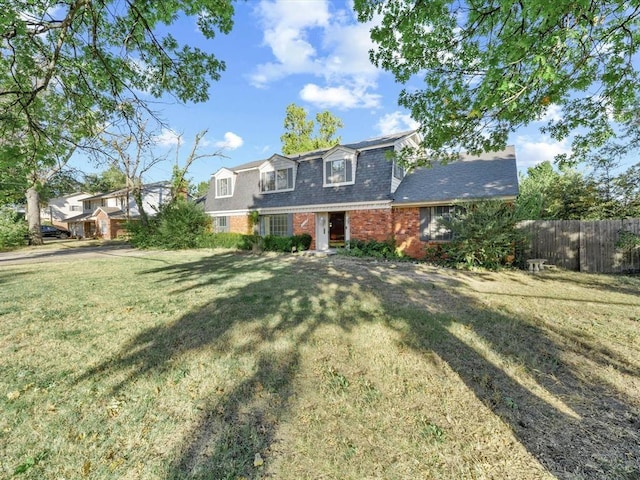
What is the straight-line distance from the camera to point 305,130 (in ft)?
118

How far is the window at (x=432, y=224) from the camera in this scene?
1322cm

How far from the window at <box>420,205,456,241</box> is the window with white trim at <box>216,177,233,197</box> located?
14242 millimetres

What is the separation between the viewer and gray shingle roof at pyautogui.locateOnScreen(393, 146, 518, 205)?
490 inches

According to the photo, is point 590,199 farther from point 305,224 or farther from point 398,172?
point 305,224

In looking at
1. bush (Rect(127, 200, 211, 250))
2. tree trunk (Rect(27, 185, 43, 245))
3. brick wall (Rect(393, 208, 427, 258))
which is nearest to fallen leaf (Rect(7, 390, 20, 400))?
brick wall (Rect(393, 208, 427, 258))

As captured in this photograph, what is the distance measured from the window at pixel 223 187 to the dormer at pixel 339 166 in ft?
28.3

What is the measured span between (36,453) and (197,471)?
1.34 metres

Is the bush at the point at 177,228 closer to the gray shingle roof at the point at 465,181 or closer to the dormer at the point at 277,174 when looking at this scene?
the dormer at the point at 277,174

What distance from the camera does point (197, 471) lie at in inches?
84.2

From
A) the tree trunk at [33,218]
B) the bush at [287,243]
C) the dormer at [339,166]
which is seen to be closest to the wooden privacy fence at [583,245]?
the dormer at [339,166]

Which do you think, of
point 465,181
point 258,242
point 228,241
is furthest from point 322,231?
point 465,181

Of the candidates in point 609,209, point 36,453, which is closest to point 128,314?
point 36,453

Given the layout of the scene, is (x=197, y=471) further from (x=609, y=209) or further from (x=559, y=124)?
(x=609, y=209)

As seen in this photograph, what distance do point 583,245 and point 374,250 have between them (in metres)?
7.82
